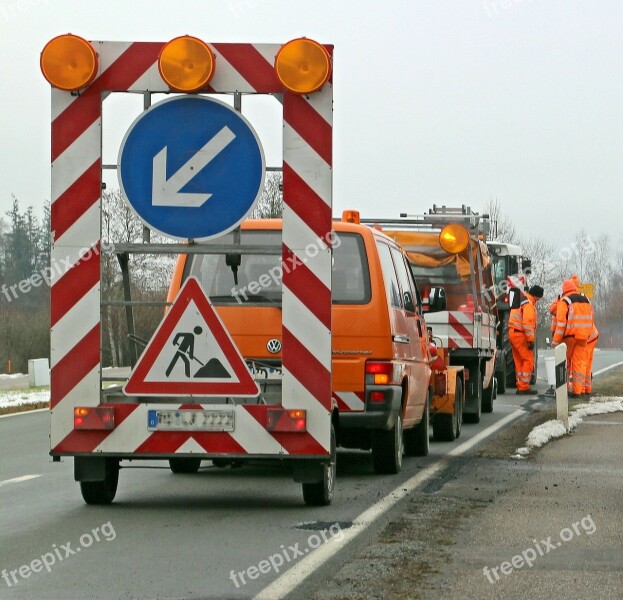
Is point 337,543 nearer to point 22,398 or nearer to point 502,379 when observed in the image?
point 22,398

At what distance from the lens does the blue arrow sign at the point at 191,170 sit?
886 centimetres

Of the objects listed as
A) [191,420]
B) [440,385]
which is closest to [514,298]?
[440,385]

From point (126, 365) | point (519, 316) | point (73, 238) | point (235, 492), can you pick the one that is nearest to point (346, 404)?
point (235, 492)

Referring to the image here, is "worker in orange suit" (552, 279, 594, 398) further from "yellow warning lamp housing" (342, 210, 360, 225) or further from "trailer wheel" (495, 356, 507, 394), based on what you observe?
"yellow warning lamp housing" (342, 210, 360, 225)

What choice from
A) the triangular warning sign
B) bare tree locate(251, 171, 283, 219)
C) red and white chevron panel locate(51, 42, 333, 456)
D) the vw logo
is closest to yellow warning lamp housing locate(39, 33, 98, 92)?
red and white chevron panel locate(51, 42, 333, 456)

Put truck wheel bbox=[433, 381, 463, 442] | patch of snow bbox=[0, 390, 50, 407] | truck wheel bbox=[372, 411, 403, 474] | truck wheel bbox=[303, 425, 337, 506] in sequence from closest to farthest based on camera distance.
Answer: truck wheel bbox=[303, 425, 337, 506] → truck wheel bbox=[372, 411, 403, 474] → truck wheel bbox=[433, 381, 463, 442] → patch of snow bbox=[0, 390, 50, 407]

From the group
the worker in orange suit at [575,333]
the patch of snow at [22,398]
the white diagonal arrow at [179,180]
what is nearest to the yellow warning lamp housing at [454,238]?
the worker in orange suit at [575,333]

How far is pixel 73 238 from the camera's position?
29.4ft

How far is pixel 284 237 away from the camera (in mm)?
8953

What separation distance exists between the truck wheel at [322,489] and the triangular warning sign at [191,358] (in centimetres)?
84

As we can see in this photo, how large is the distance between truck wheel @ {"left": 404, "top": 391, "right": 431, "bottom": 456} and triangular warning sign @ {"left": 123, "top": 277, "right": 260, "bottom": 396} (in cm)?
487

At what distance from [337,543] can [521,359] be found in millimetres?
20167

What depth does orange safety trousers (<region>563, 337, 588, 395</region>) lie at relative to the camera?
2466 centimetres

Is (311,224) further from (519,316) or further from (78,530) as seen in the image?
(519,316)
